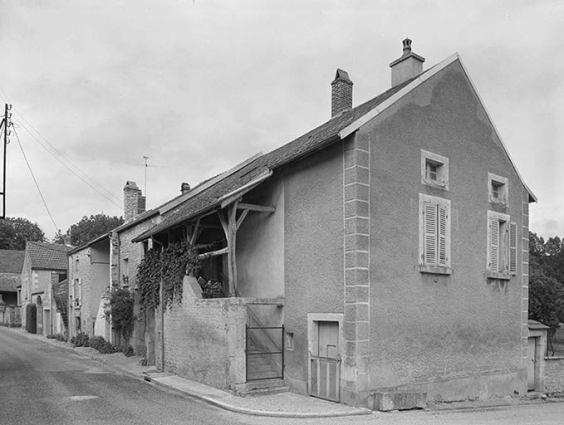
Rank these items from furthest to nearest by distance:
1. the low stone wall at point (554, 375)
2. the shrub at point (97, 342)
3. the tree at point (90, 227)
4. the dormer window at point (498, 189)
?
1. the tree at point (90, 227)
2. the shrub at point (97, 342)
3. the low stone wall at point (554, 375)
4. the dormer window at point (498, 189)

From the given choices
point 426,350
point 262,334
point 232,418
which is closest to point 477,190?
point 426,350

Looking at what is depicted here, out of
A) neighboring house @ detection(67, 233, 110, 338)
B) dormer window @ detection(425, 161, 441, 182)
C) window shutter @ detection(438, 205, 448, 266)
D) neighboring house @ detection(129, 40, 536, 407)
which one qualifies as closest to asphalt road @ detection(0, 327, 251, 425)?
neighboring house @ detection(129, 40, 536, 407)

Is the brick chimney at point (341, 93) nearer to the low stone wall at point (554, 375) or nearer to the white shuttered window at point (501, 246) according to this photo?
the white shuttered window at point (501, 246)

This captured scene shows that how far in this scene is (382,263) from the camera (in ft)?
39.8

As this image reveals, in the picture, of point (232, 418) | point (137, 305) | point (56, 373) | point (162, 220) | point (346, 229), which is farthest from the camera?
point (137, 305)

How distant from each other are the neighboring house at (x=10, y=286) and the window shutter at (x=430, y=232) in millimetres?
43726

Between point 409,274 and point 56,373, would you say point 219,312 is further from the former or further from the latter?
point 56,373

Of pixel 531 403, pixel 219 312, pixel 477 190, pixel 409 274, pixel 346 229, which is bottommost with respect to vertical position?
pixel 531 403

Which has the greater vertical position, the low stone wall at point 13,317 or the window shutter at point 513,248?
the window shutter at point 513,248

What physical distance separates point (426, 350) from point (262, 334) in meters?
4.18

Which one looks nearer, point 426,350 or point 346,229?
point 346,229

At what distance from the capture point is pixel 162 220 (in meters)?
Result: 20.0

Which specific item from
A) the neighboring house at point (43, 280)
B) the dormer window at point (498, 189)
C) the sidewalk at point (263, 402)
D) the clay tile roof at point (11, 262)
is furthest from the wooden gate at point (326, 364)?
the clay tile roof at point (11, 262)

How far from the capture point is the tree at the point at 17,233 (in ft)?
260
